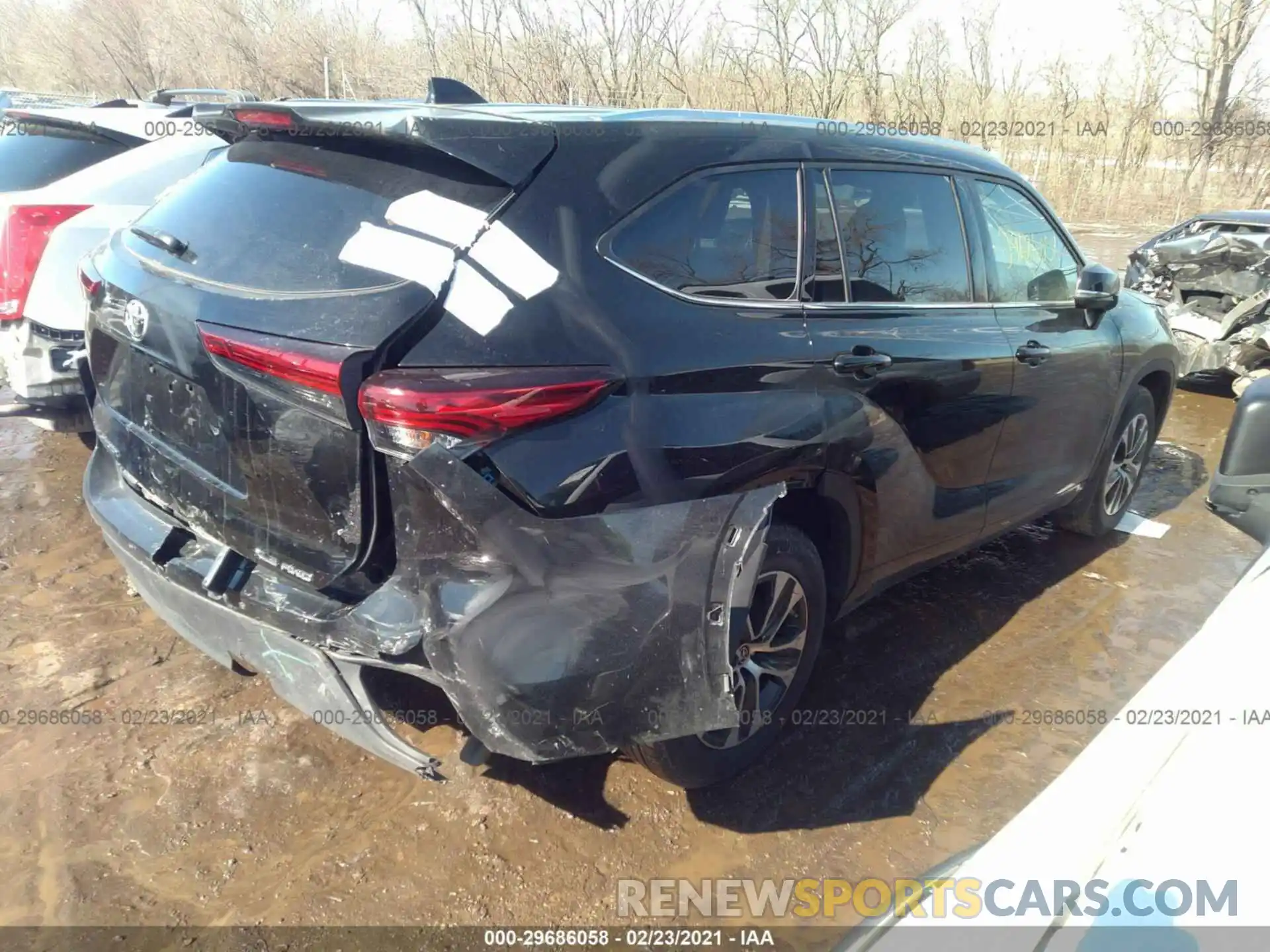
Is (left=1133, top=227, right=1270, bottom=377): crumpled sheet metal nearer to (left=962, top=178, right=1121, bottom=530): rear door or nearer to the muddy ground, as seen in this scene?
(left=962, top=178, right=1121, bottom=530): rear door

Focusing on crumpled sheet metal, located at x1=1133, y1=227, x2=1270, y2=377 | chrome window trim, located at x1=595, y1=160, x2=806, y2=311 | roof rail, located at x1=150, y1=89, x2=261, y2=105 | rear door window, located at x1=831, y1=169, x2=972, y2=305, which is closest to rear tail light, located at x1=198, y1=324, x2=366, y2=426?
chrome window trim, located at x1=595, y1=160, x2=806, y2=311

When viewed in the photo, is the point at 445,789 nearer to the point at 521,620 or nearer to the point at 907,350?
the point at 521,620

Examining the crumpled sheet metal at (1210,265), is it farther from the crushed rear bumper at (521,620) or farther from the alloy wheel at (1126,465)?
the crushed rear bumper at (521,620)

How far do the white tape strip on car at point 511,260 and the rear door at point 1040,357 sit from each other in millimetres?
2066

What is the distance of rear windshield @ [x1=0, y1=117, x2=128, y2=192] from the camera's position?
16.2ft

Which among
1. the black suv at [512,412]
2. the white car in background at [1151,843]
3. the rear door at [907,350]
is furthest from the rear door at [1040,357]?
the white car in background at [1151,843]

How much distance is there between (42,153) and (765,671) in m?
4.98

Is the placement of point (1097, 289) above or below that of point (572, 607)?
above

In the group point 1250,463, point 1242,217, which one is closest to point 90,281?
point 1250,463

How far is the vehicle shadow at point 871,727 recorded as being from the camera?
276 centimetres

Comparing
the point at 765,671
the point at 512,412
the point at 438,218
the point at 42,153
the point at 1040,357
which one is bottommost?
the point at 765,671

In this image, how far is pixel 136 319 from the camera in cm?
244

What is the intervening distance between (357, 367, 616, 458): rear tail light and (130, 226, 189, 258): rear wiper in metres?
0.93

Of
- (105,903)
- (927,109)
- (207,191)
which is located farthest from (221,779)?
(927,109)
